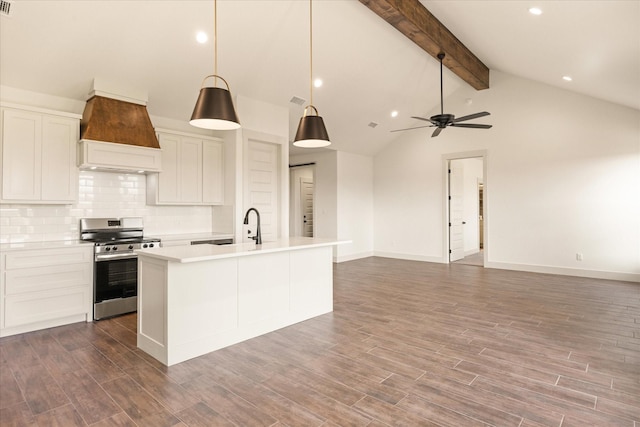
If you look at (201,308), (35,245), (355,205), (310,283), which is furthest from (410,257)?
(35,245)

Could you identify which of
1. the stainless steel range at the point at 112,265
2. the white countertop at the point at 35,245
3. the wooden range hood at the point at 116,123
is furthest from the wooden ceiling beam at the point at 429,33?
the white countertop at the point at 35,245

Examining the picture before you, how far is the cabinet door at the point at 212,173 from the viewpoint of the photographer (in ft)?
18.1

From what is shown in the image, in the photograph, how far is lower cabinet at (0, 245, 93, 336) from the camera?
3609 mm

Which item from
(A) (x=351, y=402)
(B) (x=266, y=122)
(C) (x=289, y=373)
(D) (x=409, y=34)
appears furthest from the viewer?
(B) (x=266, y=122)

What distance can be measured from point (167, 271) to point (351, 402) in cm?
175

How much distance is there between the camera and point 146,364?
9.62ft

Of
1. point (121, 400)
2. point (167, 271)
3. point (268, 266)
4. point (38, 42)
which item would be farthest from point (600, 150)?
point (38, 42)

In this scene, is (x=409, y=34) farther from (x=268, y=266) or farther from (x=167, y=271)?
(x=167, y=271)

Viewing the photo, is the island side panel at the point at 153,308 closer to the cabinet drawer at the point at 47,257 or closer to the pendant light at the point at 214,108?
the pendant light at the point at 214,108

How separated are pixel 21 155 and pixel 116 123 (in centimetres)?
104

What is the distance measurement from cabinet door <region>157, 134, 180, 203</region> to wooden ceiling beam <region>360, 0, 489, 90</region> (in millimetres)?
3202

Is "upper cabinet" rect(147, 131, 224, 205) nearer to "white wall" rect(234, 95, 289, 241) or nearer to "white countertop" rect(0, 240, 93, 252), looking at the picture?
"white wall" rect(234, 95, 289, 241)

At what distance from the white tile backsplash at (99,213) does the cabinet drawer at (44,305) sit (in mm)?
804

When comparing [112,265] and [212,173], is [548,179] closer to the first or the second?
[212,173]
